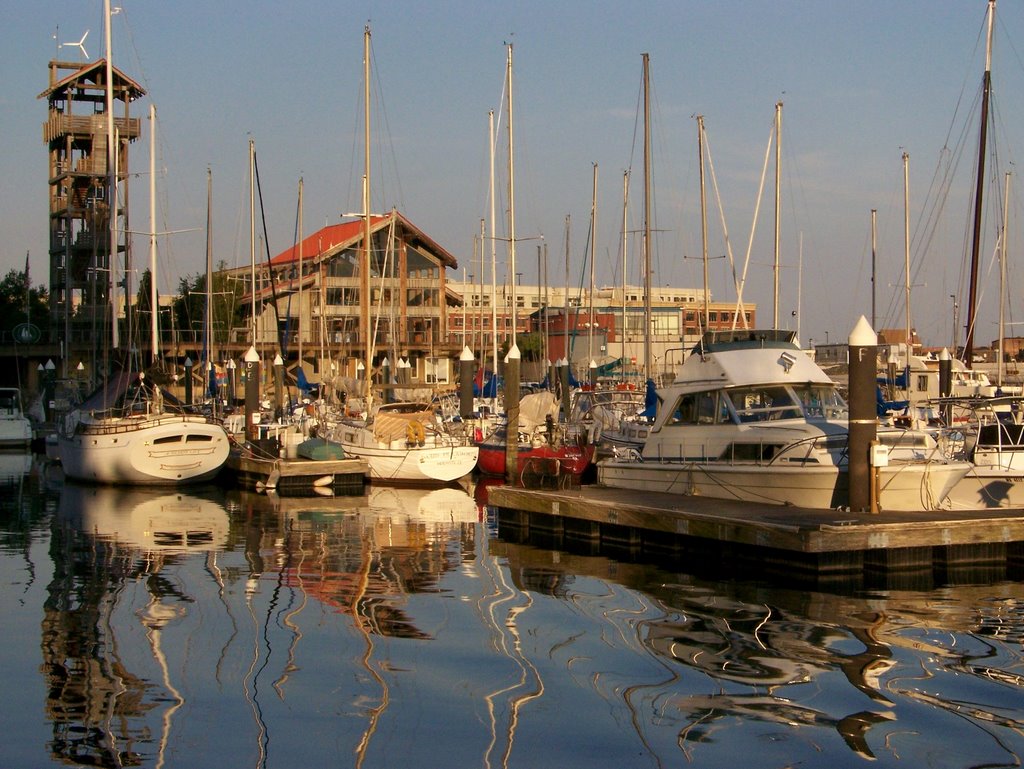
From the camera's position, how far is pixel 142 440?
119ft

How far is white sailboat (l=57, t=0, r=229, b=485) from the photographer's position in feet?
119

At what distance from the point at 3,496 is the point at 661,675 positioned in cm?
2768

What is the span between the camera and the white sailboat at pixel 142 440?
36.3 m

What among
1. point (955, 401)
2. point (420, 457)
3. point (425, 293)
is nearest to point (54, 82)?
point (425, 293)

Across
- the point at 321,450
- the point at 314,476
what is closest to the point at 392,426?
the point at 321,450

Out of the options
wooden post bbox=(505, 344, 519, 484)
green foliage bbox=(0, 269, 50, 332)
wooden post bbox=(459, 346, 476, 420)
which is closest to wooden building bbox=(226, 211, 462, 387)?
green foliage bbox=(0, 269, 50, 332)

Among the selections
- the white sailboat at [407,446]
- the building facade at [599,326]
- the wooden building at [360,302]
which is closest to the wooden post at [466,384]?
the white sailboat at [407,446]

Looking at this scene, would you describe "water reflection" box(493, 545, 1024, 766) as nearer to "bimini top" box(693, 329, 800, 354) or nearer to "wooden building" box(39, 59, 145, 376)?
"bimini top" box(693, 329, 800, 354)

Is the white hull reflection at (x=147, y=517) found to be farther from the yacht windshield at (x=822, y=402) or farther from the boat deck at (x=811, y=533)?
the yacht windshield at (x=822, y=402)

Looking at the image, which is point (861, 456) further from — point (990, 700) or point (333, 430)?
point (333, 430)

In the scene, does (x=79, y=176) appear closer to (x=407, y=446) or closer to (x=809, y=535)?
(x=407, y=446)

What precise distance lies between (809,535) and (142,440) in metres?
24.0

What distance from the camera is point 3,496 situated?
35.4 metres

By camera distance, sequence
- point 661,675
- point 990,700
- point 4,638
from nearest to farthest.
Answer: point 990,700 → point 661,675 → point 4,638
